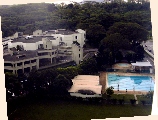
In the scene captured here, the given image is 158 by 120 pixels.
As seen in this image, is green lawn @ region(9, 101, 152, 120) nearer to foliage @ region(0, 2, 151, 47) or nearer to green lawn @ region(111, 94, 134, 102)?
green lawn @ region(111, 94, 134, 102)

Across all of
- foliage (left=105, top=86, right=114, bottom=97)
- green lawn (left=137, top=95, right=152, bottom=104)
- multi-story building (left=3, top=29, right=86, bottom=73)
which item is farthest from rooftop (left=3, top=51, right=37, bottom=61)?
green lawn (left=137, top=95, right=152, bottom=104)

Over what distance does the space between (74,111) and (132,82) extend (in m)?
0.89

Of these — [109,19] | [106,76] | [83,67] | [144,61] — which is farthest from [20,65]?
[144,61]

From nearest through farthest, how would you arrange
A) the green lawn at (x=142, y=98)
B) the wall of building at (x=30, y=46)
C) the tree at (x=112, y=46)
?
the green lawn at (x=142, y=98) → the wall of building at (x=30, y=46) → the tree at (x=112, y=46)

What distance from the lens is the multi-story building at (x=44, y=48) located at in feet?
12.3

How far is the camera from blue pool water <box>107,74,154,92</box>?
12.6ft

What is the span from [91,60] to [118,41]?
1.74 feet

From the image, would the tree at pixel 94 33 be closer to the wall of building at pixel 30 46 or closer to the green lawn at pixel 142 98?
the wall of building at pixel 30 46

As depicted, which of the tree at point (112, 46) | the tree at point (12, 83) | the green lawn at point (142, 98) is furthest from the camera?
the tree at point (112, 46)

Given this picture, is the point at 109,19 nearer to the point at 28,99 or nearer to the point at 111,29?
the point at 111,29

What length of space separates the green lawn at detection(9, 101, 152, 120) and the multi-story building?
1.69ft

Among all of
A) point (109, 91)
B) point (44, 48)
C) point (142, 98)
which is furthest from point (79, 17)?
point (142, 98)

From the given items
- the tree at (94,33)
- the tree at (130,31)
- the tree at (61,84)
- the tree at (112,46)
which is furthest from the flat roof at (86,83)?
the tree at (130,31)

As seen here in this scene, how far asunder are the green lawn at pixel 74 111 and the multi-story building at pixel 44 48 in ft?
1.69
